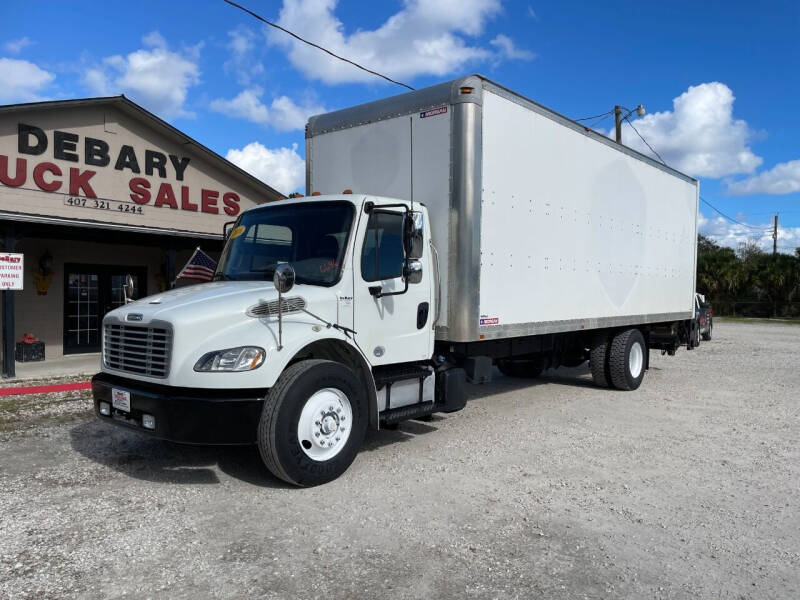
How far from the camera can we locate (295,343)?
469 cm

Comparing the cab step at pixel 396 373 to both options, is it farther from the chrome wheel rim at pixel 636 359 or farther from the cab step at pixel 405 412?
the chrome wheel rim at pixel 636 359

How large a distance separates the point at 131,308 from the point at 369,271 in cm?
200

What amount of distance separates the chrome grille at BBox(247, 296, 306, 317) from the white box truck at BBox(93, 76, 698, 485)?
1cm

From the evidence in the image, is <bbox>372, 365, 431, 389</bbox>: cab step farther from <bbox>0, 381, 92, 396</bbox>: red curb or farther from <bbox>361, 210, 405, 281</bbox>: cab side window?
<bbox>0, 381, 92, 396</bbox>: red curb

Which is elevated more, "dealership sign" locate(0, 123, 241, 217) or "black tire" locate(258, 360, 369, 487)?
"dealership sign" locate(0, 123, 241, 217)

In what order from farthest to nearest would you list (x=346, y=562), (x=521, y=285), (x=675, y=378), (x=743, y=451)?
(x=675, y=378) → (x=521, y=285) → (x=743, y=451) → (x=346, y=562)

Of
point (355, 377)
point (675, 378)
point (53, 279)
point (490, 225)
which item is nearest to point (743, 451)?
point (490, 225)

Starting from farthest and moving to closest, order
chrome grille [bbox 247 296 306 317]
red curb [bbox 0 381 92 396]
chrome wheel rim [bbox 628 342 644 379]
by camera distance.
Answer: chrome wheel rim [bbox 628 342 644 379] → red curb [bbox 0 381 92 396] → chrome grille [bbox 247 296 306 317]

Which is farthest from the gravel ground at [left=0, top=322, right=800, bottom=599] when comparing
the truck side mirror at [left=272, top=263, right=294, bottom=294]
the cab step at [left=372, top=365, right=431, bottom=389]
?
the truck side mirror at [left=272, top=263, right=294, bottom=294]

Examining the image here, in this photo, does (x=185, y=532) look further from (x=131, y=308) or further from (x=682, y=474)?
(x=682, y=474)

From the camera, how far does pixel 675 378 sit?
437 inches

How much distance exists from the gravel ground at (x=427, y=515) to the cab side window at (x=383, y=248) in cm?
174

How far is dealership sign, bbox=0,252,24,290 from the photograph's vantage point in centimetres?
1055

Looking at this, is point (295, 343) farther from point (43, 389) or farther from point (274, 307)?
point (43, 389)
